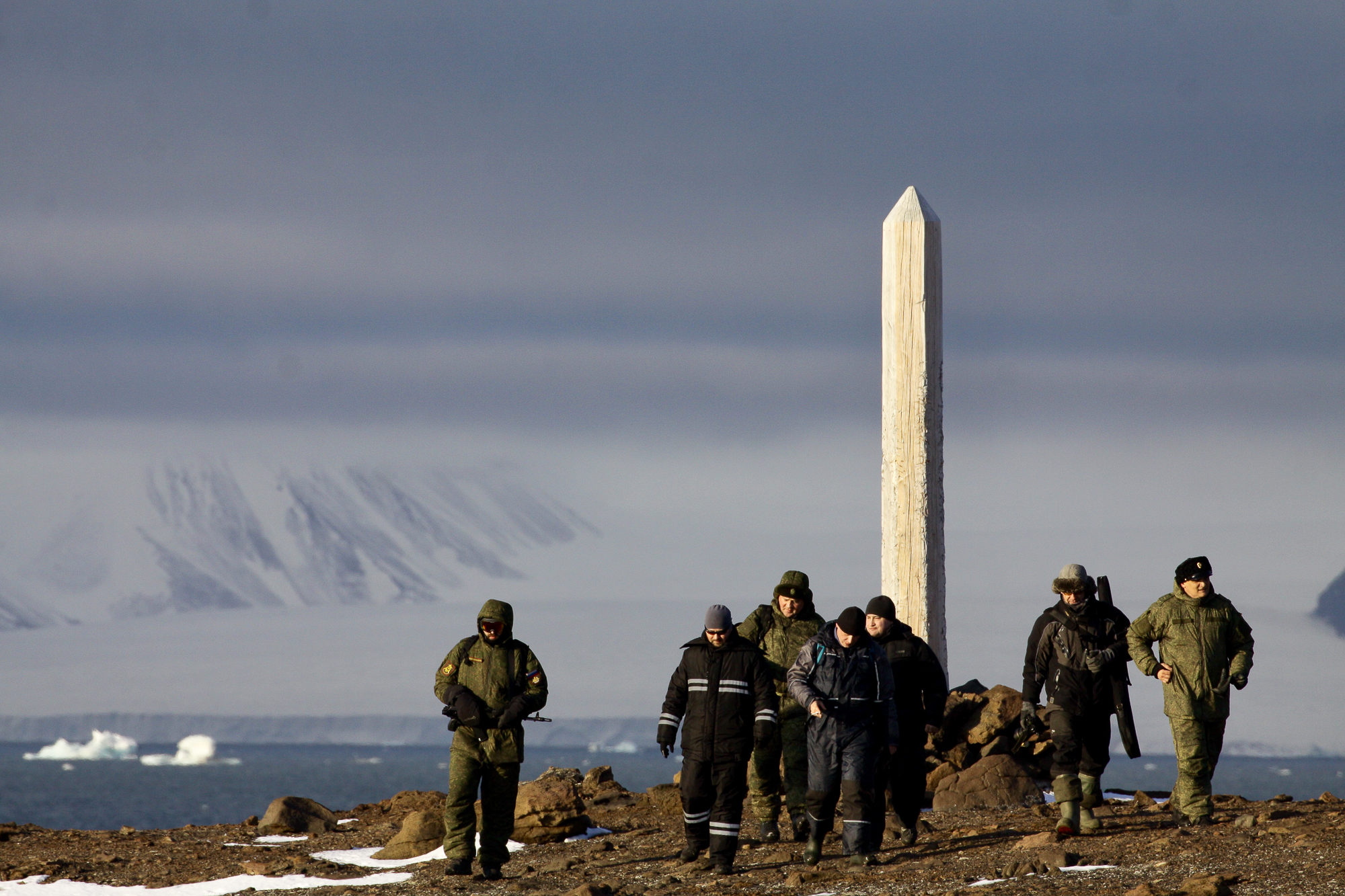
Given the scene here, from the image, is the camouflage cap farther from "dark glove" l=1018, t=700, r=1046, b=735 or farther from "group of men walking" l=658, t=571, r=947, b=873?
"dark glove" l=1018, t=700, r=1046, b=735

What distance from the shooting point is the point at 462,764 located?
12.1 meters

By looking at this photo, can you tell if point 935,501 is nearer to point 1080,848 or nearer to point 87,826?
point 1080,848

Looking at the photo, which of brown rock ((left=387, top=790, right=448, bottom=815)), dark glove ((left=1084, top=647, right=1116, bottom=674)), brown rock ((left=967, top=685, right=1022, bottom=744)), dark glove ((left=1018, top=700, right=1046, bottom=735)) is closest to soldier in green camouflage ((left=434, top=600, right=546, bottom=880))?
dark glove ((left=1018, top=700, right=1046, bottom=735))

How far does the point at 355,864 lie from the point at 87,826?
257 feet

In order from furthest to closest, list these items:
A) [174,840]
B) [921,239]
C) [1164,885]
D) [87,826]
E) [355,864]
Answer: [87,826] → [921,239] → [174,840] → [355,864] → [1164,885]

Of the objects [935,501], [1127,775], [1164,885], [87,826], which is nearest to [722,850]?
[1164,885]

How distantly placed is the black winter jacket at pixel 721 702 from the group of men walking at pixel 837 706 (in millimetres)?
11

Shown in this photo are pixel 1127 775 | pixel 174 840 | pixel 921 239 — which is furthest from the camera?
pixel 1127 775

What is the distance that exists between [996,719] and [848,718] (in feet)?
17.6

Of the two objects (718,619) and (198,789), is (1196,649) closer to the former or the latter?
(718,619)

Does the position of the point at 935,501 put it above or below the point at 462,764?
above

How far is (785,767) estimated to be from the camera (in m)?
12.8

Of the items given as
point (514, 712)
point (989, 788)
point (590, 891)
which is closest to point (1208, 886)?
point (590, 891)

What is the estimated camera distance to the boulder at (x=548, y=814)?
14203 millimetres
